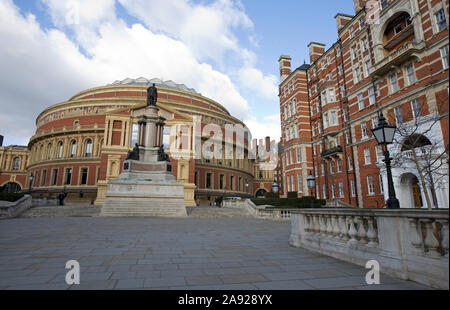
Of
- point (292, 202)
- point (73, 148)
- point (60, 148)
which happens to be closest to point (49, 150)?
point (60, 148)

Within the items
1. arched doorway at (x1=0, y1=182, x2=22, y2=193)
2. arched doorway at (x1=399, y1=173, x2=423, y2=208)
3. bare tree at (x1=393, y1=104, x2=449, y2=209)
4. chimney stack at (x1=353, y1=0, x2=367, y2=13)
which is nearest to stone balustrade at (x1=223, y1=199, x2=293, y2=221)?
bare tree at (x1=393, y1=104, x2=449, y2=209)

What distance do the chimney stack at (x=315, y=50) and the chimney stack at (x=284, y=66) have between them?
5.69 m

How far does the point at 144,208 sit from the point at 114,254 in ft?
50.7

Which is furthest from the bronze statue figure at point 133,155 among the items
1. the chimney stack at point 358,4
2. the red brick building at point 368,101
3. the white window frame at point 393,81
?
the chimney stack at point 358,4

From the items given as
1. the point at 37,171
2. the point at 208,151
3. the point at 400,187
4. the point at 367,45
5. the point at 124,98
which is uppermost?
the point at 124,98

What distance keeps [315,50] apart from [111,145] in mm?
35461

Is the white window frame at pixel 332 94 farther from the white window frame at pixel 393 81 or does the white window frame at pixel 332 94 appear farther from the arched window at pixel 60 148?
the arched window at pixel 60 148

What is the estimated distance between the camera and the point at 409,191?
21.2 meters

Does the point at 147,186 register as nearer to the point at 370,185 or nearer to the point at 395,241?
the point at 395,241

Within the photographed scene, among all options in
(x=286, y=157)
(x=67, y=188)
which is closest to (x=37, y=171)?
(x=67, y=188)

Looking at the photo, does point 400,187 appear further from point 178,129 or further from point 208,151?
point 208,151

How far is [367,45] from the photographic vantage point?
27594 millimetres

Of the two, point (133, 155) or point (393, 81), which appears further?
point (133, 155)

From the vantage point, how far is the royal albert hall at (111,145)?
3712 centimetres
